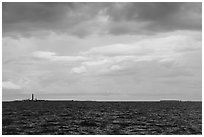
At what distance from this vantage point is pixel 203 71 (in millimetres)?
16938

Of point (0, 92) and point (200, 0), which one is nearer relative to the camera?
point (0, 92)

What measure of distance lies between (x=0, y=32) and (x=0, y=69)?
203 centimetres

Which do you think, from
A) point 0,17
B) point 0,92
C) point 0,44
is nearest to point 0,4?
point 0,17

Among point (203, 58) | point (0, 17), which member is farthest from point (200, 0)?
point (0, 17)

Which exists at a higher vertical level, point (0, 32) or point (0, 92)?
point (0, 32)

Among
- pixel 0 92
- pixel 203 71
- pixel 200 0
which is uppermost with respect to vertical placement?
pixel 200 0

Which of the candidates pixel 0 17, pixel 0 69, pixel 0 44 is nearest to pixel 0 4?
pixel 0 17

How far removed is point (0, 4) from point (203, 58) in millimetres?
11531

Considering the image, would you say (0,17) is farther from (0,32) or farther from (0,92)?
(0,92)

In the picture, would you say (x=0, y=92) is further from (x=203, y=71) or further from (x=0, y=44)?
(x=203, y=71)

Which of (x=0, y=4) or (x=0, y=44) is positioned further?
(x=0, y=4)

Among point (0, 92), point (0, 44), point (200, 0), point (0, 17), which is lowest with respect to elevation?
point (0, 92)

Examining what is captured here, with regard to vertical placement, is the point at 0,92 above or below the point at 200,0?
below

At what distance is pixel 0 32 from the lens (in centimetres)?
1656
